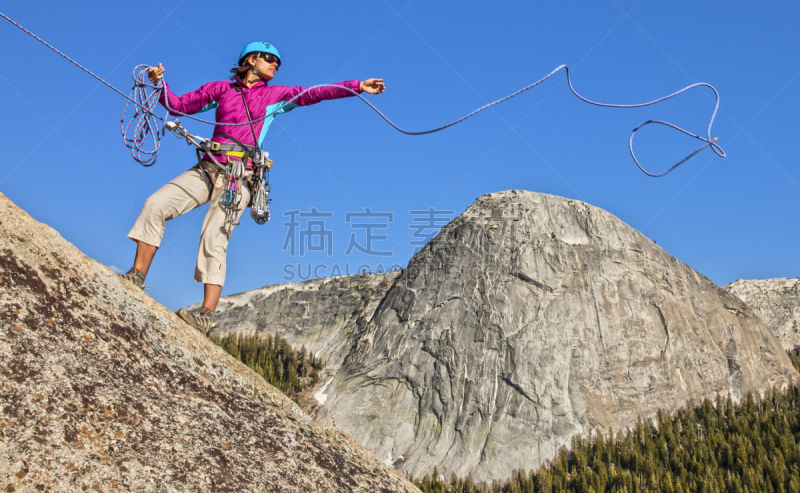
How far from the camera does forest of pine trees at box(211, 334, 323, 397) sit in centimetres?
2334

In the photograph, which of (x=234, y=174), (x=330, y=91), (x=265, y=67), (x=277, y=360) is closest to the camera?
(x=234, y=174)

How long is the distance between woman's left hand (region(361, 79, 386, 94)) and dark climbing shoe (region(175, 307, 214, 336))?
3.36 meters

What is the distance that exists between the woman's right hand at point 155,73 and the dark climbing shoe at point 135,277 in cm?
242

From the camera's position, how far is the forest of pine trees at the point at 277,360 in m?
23.3

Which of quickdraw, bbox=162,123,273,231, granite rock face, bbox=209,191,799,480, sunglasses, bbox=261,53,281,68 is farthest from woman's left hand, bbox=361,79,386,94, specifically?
granite rock face, bbox=209,191,799,480

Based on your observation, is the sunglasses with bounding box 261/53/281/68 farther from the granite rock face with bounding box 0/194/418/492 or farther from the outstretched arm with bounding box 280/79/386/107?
the granite rock face with bounding box 0/194/418/492

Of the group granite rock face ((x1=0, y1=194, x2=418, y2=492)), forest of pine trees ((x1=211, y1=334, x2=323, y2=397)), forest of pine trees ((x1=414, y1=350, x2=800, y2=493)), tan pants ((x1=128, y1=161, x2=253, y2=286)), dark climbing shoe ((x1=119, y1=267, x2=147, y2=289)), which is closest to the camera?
granite rock face ((x1=0, y1=194, x2=418, y2=492))

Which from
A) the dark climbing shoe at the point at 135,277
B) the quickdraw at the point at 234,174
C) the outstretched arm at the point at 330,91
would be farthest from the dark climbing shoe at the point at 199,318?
the outstretched arm at the point at 330,91

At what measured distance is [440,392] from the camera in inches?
838

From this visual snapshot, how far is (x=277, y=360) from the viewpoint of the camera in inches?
989

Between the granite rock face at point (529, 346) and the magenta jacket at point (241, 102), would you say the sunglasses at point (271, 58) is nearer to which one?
the magenta jacket at point (241, 102)

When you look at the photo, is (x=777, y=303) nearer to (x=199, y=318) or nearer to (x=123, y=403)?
(x=199, y=318)

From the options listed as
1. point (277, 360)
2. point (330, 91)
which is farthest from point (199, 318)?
point (277, 360)

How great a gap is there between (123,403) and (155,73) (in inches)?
172
